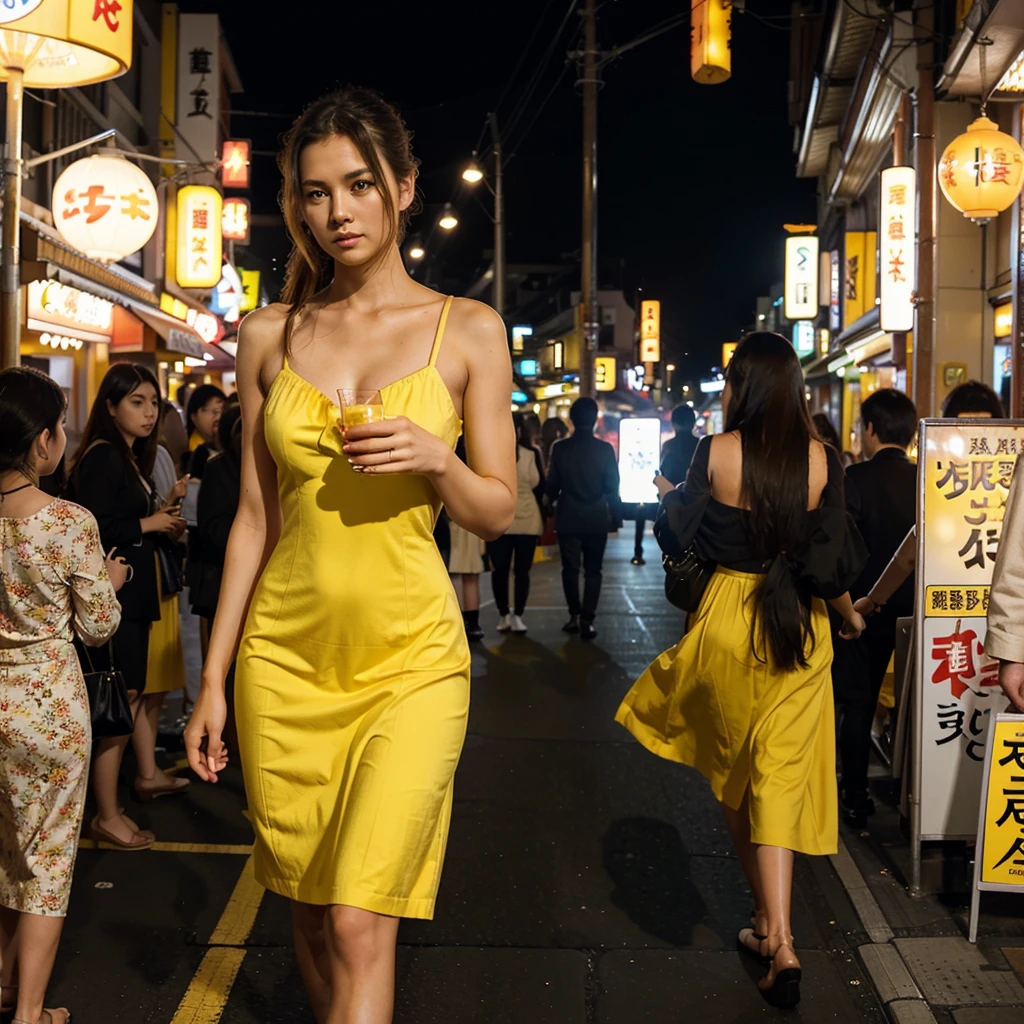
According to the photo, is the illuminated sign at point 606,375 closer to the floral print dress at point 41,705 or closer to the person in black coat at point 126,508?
the person in black coat at point 126,508

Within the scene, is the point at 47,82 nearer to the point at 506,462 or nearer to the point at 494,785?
the point at 494,785

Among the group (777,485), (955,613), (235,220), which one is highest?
(235,220)

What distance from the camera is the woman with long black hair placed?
414 centimetres

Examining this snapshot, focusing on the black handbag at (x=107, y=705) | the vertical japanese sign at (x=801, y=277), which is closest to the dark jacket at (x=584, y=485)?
the black handbag at (x=107, y=705)

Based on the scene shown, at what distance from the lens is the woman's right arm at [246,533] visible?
269 cm

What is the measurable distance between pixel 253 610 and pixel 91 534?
1295mm

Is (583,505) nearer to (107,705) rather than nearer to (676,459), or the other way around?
(676,459)

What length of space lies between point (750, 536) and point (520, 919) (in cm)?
174

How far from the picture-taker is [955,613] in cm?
486

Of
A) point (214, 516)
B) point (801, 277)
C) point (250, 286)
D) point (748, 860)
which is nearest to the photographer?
point (748, 860)

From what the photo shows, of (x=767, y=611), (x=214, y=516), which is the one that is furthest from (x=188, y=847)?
(x=767, y=611)

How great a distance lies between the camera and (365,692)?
2.51 metres

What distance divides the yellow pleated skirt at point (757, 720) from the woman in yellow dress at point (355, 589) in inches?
72.1

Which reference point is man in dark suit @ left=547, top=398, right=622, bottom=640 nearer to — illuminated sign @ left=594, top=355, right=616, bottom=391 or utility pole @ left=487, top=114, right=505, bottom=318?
utility pole @ left=487, top=114, right=505, bottom=318
